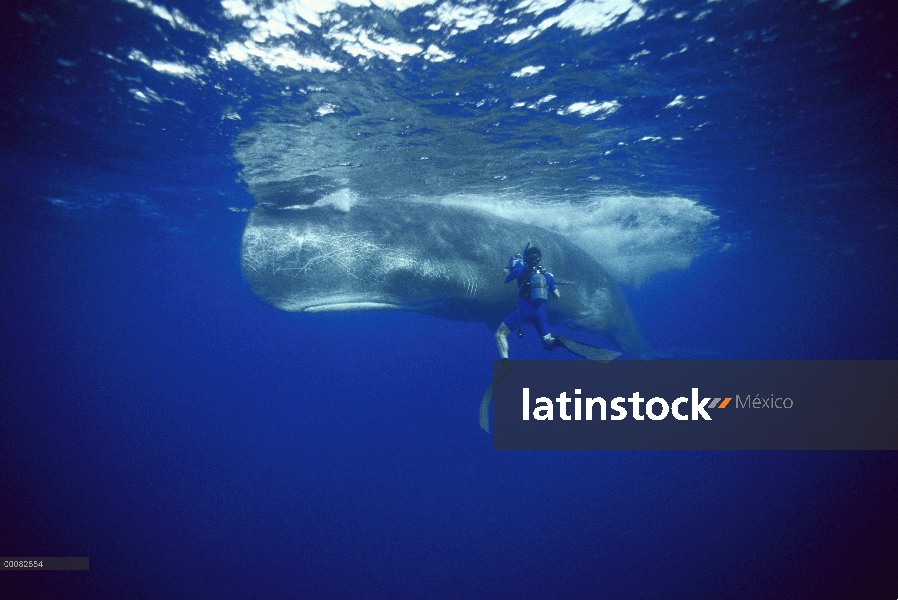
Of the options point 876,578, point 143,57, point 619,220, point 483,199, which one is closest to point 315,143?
point 143,57

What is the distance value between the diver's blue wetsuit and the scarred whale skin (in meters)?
0.98

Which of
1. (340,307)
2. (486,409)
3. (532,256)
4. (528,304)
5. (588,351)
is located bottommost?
(486,409)

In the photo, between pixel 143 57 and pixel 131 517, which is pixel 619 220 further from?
pixel 131 517

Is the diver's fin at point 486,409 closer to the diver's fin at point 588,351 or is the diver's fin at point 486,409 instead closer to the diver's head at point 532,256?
the diver's fin at point 588,351

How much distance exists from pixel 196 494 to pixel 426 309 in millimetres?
21824

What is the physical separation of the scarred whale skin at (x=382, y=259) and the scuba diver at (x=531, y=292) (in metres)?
1.00

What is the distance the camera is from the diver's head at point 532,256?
20.7ft

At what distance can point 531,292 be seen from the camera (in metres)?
6.28

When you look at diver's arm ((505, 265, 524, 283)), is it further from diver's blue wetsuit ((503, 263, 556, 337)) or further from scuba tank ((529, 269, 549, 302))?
scuba tank ((529, 269, 549, 302))

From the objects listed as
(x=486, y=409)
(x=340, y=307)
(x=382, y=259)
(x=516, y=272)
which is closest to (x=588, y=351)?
(x=516, y=272)

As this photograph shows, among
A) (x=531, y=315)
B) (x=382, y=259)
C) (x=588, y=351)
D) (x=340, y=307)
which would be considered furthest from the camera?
(x=531, y=315)

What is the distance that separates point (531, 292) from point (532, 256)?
60cm
